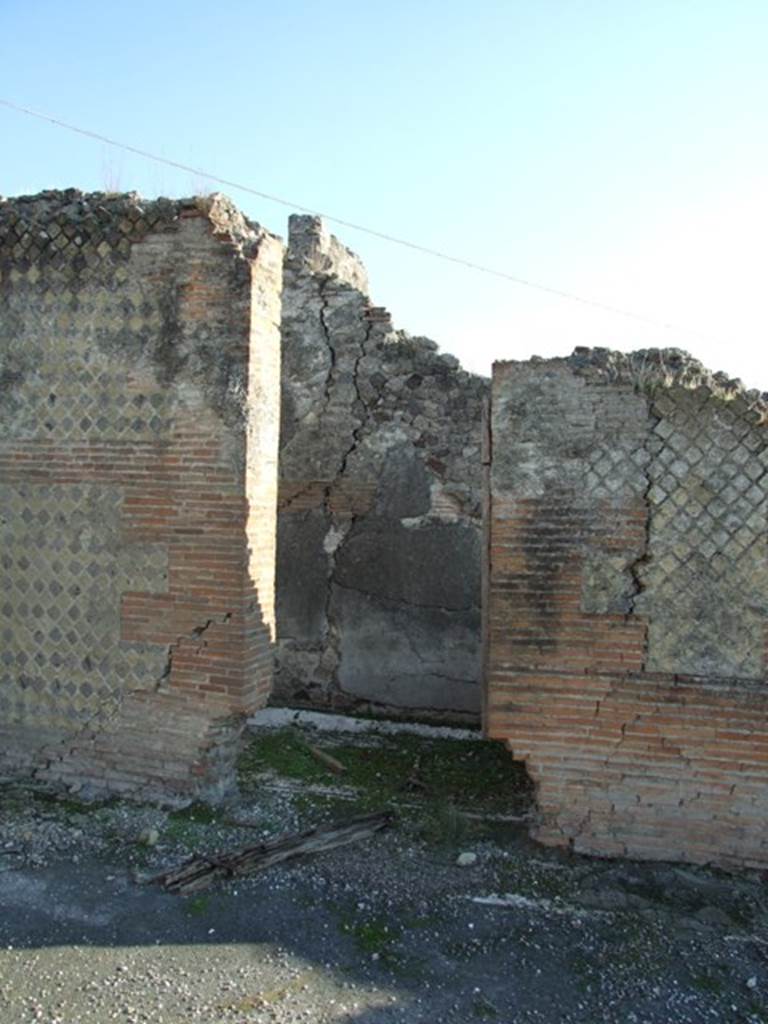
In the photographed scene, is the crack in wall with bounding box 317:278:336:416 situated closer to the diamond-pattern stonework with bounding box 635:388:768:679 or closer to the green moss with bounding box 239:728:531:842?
the green moss with bounding box 239:728:531:842

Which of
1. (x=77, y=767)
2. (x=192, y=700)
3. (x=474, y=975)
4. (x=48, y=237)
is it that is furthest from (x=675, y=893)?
(x=48, y=237)

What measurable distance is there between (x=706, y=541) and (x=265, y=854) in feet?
8.45

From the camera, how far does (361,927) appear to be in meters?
3.72

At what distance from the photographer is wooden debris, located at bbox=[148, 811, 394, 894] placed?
13.2 feet

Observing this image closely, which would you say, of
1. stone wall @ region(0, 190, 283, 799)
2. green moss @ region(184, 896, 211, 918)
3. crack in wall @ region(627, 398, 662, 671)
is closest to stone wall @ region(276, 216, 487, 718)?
stone wall @ region(0, 190, 283, 799)

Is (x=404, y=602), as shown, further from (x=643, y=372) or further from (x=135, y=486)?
(x=643, y=372)

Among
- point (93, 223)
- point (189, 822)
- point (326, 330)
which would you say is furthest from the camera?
point (326, 330)

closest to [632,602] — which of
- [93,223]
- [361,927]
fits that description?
[361,927]

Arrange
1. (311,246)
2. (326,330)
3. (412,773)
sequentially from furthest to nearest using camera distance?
(311,246) < (326,330) < (412,773)

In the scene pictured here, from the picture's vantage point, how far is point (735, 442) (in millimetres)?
4289

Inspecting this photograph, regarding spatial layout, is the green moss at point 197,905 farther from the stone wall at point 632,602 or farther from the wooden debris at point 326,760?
the wooden debris at point 326,760

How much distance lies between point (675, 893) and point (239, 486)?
286 cm

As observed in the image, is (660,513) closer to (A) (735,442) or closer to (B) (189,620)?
(A) (735,442)

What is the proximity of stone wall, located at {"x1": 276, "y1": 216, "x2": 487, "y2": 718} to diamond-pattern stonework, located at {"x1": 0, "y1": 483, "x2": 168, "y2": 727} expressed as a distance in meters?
2.53
